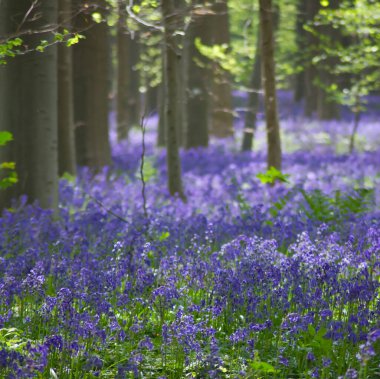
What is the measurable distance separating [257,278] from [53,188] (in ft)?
12.3

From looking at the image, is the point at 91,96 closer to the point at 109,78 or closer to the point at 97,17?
the point at 109,78

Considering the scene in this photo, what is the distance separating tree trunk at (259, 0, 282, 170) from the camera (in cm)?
952

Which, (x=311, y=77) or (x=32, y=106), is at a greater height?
(x=32, y=106)

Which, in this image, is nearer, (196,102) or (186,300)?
(186,300)

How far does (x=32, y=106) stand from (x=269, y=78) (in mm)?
4204

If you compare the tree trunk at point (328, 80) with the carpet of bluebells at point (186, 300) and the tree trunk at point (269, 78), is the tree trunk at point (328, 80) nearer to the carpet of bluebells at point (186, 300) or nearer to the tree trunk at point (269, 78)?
the tree trunk at point (269, 78)

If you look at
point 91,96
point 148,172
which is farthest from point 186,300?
point 91,96

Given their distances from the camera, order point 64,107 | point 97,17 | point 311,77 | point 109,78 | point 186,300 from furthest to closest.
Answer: point 311,77 → point 109,78 → point 64,107 → point 97,17 → point 186,300

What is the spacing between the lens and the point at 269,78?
10.0 meters

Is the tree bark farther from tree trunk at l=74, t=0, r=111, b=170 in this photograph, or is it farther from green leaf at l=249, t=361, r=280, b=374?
green leaf at l=249, t=361, r=280, b=374

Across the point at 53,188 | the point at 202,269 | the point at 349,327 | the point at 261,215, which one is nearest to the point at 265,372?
the point at 349,327

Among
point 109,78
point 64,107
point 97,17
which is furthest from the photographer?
point 109,78

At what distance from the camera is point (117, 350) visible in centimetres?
409

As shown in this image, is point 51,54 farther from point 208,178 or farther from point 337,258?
point 208,178
